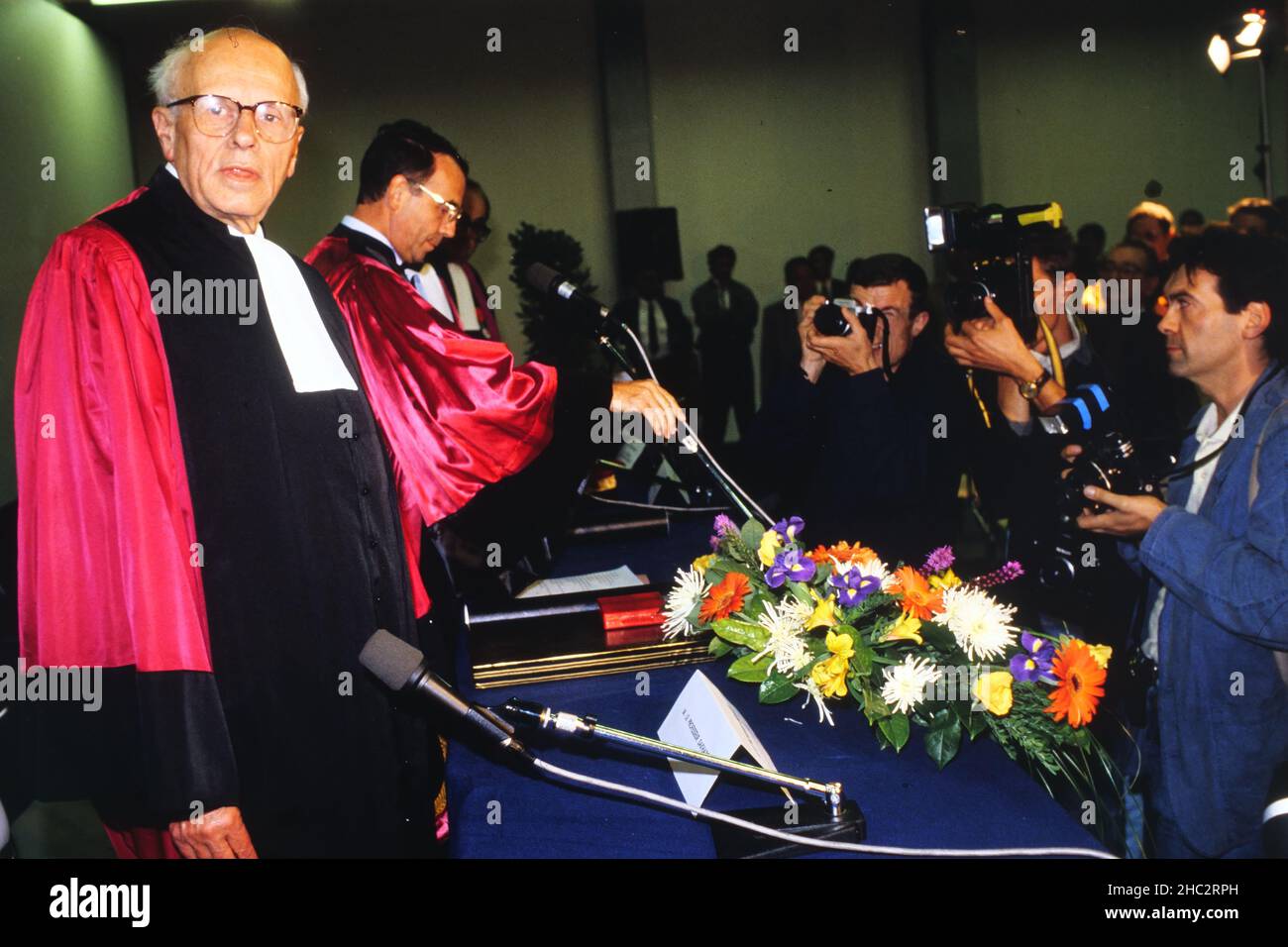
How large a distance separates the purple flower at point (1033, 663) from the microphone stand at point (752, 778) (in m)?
0.32

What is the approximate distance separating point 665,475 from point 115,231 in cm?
208

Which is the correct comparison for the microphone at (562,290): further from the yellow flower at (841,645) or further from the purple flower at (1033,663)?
the purple flower at (1033,663)

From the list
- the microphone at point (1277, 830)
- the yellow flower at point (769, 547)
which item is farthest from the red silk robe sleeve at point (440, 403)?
the microphone at point (1277, 830)

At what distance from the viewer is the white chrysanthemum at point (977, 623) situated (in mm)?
1560

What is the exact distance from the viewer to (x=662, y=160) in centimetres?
891

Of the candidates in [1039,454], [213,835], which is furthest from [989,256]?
[213,835]

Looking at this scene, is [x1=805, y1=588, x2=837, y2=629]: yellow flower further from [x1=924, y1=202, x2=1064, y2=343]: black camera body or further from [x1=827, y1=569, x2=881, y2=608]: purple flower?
[x1=924, y1=202, x2=1064, y2=343]: black camera body

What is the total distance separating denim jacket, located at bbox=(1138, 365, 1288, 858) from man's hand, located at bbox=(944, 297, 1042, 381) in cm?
50

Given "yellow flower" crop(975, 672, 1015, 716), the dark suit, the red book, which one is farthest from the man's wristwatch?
the dark suit

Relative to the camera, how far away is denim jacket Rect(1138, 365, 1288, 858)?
5.79 ft

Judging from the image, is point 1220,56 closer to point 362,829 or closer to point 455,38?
point 455,38

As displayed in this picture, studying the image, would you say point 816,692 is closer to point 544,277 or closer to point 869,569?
point 869,569
